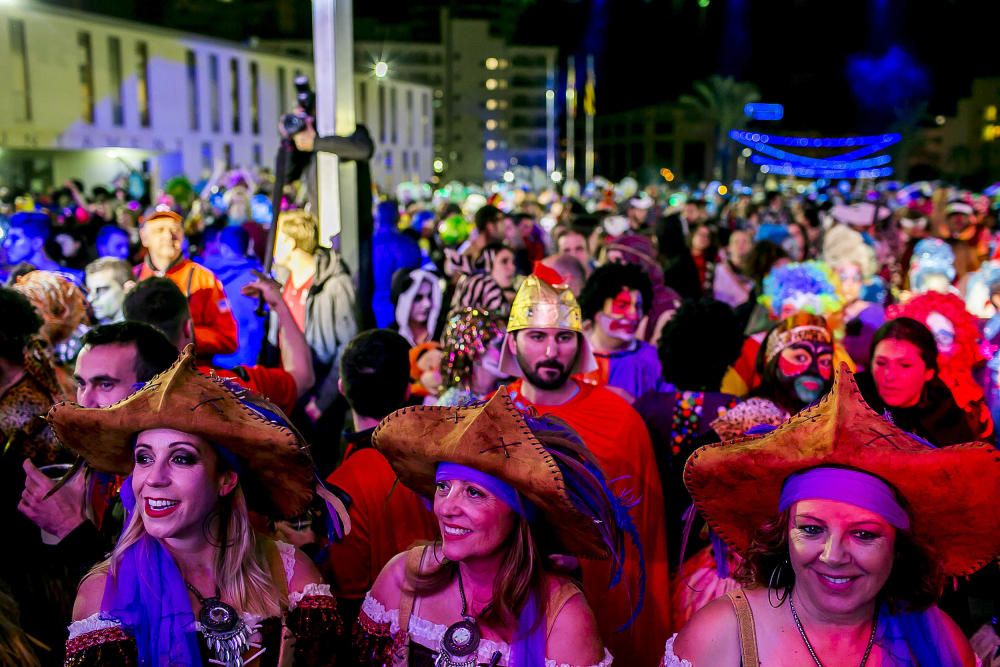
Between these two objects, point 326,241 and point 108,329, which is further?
point 326,241

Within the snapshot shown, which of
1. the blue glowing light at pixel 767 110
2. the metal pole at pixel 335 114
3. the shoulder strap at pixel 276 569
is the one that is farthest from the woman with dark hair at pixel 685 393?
the blue glowing light at pixel 767 110

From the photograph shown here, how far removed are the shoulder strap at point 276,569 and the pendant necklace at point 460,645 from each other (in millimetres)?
422

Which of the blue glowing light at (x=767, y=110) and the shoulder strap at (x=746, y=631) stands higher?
the blue glowing light at (x=767, y=110)

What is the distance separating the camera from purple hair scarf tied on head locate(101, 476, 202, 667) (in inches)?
92.7

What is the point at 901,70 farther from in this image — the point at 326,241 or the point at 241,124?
the point at 326,241

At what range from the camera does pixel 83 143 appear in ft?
129

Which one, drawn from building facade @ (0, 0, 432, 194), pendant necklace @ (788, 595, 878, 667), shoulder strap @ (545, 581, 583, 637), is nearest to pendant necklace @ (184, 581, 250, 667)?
shoulder strap @ (545, 581, 583, 637)

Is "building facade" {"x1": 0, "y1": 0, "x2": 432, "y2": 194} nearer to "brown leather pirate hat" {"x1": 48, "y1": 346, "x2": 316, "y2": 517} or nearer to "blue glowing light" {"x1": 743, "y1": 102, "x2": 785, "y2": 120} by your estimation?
"brown leather pirate hat" {"x1": 48, "y1": 346, "x2": 316, "y2": 517}

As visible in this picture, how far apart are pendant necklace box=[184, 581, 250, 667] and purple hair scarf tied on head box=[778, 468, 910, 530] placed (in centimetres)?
136

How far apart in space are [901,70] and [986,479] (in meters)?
69.6

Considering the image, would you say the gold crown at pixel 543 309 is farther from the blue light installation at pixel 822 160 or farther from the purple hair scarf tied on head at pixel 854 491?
the blue light installation at pixel 822 160

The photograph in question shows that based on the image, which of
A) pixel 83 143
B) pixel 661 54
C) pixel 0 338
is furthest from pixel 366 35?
pixel 0 338

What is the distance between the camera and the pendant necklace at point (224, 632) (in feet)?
7.93

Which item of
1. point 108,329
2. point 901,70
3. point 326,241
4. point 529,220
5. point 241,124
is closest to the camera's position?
point 108,329
